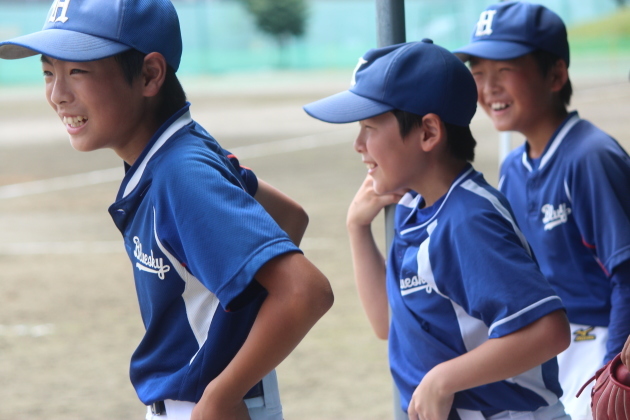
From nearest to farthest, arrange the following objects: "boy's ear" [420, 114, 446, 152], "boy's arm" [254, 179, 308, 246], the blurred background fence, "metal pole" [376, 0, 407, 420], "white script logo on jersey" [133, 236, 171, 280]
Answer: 1. "white script logo on jersey" [133, 236, 171, 280]
2. "boy's ear" [420, 114, 446, 152]
3. "boy's arm" [254, 179, 308, 246]
4. "metal pole" [376, 0, 407, 420]
5. the blurred background fence

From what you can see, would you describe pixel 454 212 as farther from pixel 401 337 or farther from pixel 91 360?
pixel 91 360

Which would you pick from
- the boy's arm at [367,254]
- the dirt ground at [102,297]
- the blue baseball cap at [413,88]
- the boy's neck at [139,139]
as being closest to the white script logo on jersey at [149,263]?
the boy's neck at [139,139]

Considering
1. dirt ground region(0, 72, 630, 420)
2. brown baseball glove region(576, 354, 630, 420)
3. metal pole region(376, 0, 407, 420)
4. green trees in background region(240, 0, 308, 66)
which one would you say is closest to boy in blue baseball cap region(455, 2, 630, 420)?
metal pole region(376, 0, 407, 420)

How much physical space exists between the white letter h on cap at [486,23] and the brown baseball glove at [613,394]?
1.40 metres

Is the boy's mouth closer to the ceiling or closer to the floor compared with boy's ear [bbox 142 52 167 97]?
closer to the floor

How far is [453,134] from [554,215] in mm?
635

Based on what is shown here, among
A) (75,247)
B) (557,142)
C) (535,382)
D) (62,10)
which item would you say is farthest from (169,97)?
(75,247)

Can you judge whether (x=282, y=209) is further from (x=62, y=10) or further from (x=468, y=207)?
(x=62, y=10)

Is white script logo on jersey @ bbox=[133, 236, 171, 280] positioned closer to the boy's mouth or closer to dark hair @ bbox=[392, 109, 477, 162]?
the boy's mouth

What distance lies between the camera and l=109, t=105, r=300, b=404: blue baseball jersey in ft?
5.12

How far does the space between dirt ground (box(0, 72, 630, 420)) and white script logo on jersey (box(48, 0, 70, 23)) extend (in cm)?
269

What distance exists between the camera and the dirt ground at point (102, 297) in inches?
174

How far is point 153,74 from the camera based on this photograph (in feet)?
5.98

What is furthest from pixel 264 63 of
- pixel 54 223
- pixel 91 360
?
pixel 91 360
